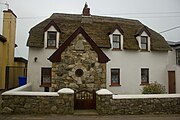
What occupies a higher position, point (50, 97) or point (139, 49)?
point (139, 49)

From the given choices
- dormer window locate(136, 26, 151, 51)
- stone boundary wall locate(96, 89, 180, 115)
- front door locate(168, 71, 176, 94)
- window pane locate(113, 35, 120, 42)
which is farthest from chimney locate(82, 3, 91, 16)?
stone boundary wall locate(96, 89, 180, 115)

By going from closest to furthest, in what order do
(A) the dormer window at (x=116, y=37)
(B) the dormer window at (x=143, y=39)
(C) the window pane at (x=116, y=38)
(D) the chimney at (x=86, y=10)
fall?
1. (A) the dormer window at (x=116, y=37)
2. (C) the window pane at (x=116, y=38)
3. (B) the dormer window at (x=143, y=39)
4. (D) the chimney at (x=86, y=10)

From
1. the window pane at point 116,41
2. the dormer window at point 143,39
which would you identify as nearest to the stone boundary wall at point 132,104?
the window pane at point 116,41

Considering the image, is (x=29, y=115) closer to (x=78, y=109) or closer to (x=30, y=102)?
(x=30, y=102)

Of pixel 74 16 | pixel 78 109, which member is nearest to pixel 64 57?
pixel 78 109

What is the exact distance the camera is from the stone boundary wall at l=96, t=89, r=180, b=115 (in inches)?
458

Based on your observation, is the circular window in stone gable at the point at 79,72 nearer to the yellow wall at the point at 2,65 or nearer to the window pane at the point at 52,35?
the window pane at the point at 52,35

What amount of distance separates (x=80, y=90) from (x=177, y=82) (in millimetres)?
11662

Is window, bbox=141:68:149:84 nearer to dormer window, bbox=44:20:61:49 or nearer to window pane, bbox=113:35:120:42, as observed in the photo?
window pane, bbox=113:35:120:42

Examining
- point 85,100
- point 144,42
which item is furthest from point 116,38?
point 85,100

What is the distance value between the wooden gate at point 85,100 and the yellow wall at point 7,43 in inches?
465

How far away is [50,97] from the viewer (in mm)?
11484

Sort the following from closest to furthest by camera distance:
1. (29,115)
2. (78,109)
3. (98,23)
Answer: (29,115) → (78,109) → (98,23)

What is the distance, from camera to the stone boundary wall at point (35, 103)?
37.4ft
